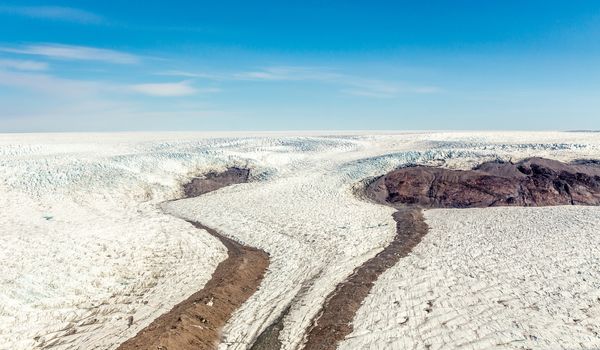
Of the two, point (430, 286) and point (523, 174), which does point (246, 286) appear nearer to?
point (430, 286)

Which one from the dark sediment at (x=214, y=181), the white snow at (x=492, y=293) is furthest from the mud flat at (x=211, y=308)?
the dark sediment at (x=214, y=181)

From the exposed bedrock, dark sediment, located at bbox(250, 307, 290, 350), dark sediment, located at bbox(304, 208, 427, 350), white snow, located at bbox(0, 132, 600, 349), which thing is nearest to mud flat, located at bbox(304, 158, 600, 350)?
the exposed bedrock

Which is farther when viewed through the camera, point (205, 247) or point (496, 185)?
point (496, 185)

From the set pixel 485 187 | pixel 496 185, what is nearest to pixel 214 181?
pixel 485 187

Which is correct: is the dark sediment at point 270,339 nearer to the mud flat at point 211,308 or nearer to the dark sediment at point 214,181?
the mud flat at point 211,308

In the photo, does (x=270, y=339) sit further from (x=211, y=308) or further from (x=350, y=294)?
Result: (x=350, y=294)
